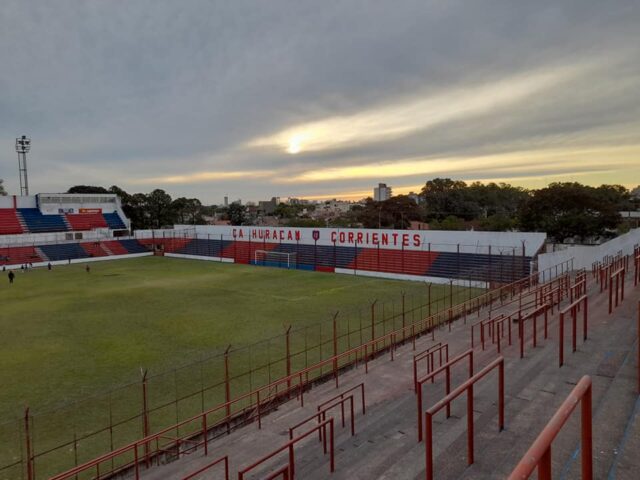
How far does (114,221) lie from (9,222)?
45.5ft

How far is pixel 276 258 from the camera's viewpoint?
5041 cm

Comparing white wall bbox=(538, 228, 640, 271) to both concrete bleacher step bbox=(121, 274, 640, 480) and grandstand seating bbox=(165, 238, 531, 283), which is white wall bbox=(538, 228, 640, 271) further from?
concrete bleacher step bbox=(121, 274, 640, 480)

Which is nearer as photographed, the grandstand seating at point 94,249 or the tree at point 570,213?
the tree at point 570,213

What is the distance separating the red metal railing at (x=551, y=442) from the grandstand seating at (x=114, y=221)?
237 ft

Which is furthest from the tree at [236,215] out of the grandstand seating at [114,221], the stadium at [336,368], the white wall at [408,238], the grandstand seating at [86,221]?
the stadium at [336,368]

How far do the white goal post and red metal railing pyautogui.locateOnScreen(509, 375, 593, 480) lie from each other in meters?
44.5

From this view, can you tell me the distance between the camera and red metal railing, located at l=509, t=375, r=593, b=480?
2034mm

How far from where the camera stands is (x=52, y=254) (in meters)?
53.1

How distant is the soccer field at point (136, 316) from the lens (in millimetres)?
15047

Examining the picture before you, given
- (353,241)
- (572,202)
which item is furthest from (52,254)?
(572,202)

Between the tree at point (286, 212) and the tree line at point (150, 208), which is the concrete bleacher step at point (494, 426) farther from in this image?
the tree at point (286, 212)

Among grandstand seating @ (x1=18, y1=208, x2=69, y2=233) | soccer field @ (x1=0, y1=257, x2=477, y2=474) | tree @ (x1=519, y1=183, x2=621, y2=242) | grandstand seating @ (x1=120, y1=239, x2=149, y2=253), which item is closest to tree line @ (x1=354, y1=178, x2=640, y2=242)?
tree @ (x1=519, y1=183, x2=621, y2=242)

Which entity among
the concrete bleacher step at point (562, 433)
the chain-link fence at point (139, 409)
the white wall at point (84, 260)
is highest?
the concrete bleacher step at point (562, 433)

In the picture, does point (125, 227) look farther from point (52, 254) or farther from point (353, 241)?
point (353, 241)
